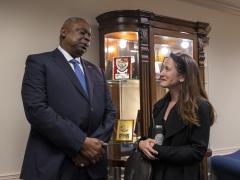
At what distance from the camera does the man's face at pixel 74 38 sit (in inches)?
76.2

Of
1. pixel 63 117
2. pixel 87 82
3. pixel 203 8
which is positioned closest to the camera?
pixel 63 117

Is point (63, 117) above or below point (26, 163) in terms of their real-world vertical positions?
above

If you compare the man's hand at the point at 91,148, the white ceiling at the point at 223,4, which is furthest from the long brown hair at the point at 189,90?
the white ceiling at the point at 223,4

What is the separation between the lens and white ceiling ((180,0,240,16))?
379 cm

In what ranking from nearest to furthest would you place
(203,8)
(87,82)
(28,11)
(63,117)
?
1. (63,117)
2. (87,82)
3. (28,11)
4. (203,8)

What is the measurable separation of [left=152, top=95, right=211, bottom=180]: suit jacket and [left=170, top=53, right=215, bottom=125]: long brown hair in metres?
0.03

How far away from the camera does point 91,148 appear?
174cm

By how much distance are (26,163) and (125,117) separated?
4.01ft

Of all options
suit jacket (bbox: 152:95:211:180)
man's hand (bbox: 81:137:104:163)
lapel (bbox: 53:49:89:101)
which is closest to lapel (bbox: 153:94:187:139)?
suit jacket (bbox: 152:95:211:180)

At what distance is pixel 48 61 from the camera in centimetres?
182

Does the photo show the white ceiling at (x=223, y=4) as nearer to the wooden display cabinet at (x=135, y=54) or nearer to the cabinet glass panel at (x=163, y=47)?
the cabinet glass panel at (x=163, y=47)

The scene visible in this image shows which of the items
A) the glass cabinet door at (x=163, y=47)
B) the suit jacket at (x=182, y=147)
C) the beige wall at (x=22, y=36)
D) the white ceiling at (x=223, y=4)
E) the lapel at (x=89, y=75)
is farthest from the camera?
the white ceiling at (x=223, y=4)

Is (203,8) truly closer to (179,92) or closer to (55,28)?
(55,28)

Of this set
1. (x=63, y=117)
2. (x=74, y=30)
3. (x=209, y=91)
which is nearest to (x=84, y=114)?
(x=63, y=117)
